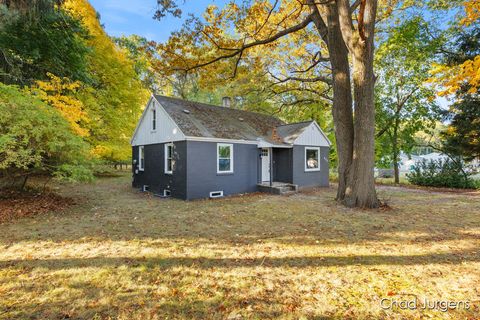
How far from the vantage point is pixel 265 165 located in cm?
1372

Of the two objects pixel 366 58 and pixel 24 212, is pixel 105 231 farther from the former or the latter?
pixel 366 58

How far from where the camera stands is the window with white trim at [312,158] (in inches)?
573

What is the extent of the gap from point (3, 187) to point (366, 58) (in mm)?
12937

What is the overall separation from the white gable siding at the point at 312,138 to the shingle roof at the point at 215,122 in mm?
1441

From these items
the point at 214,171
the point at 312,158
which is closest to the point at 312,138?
the point at 312,158

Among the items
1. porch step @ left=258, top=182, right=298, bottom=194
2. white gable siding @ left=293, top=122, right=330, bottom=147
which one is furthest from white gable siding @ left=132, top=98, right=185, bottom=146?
white gable siding @ left=293, top=122, right=330, bottom=147

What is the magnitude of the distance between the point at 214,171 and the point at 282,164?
15.3 ft

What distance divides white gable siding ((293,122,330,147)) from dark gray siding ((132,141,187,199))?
21.3ft

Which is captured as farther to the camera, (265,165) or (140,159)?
(140,159)

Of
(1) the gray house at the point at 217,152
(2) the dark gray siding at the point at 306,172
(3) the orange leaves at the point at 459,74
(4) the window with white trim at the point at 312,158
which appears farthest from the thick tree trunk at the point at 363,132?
(4) the window with white trim at the point at 312,158

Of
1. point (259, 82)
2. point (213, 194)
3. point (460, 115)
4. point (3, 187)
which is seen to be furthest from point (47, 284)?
point (460, 115)

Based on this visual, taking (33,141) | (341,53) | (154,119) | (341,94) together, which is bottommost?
(33,141)

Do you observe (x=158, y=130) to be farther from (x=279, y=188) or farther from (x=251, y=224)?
(x=251, y=224)

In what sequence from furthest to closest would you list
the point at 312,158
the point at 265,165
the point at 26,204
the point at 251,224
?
the point at 312,158
the point at 265,165
the point at 26,204
the point at 251,224
